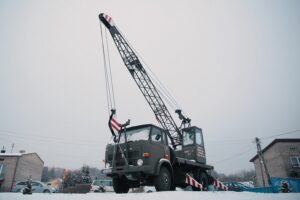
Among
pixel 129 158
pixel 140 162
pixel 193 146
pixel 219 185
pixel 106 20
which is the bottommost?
pixel 219 185

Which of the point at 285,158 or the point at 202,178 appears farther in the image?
the point at 285,158

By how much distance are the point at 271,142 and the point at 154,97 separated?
22162 mm

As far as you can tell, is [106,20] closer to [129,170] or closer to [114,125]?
[114,125]

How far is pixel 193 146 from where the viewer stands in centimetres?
1028

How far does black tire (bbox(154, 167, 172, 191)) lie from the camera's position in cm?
638

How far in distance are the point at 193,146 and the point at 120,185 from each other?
4.44 meters

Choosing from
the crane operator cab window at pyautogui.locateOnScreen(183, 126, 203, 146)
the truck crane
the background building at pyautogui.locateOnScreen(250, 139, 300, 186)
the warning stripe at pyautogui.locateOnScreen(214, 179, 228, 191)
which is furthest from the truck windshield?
the background building at pyautogui.locateOnScreen(250, 139, 300, 186)

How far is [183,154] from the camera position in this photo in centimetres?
1034

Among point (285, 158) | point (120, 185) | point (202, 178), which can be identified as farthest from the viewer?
point (285, 158)

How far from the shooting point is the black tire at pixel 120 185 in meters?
7.38

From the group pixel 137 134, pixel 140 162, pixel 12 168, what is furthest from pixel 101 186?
pixel 12 168

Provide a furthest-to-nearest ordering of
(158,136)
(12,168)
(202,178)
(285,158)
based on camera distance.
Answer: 1. (12,168)
2. (285,158)
3. (202,178)
4. (158,136)

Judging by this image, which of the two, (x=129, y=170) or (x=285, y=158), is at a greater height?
(x=285, y=158)

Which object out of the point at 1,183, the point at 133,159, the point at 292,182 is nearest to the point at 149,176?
the point at 133,159
